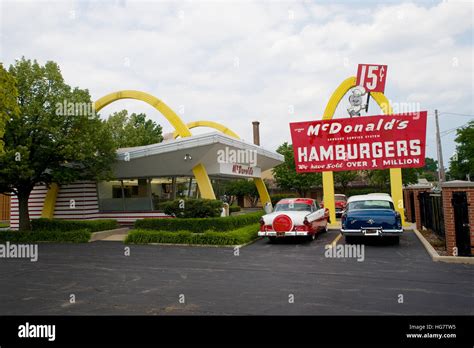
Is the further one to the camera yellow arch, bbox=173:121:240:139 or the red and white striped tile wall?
yellow arch, bbox=173:121:240:139

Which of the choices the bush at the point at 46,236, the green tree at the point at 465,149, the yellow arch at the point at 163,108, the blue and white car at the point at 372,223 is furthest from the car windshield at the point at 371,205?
the green tree at the point at 465,149

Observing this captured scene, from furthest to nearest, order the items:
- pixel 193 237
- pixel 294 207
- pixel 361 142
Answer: pixel 361 142 → pixel 294 207 → pixel 193 237

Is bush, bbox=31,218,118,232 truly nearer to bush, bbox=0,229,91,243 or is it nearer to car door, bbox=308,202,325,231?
bush, bbox=0,229,91,243

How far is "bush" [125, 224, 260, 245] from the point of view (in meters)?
14.9

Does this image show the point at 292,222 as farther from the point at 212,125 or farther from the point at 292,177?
the point at 292,177

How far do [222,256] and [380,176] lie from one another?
3461 cm

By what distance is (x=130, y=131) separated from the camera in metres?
36.2

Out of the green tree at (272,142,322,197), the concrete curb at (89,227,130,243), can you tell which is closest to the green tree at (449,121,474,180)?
the green tree at (272,142,322,197)

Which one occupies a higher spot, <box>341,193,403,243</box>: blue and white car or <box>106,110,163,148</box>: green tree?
<box>106,110,163,148</box>: green tree

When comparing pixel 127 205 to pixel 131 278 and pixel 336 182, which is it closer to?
pixel 131 278

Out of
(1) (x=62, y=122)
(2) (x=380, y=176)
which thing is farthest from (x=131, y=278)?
(2) (x=380, y=176)

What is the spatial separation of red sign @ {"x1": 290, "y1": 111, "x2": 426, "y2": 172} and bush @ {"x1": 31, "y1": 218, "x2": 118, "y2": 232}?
10.8 metres

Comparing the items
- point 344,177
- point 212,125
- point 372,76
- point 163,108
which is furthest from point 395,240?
point 344,177

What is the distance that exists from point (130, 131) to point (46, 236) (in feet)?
65.4
